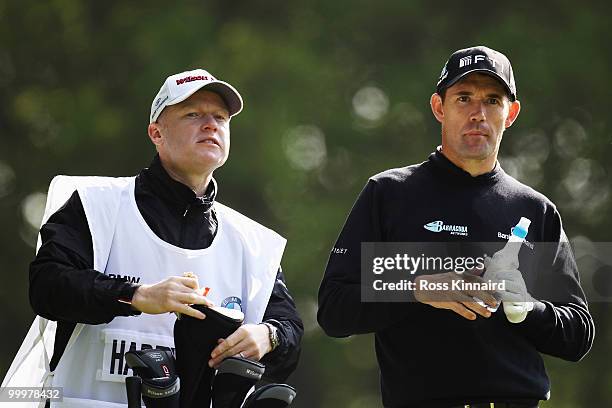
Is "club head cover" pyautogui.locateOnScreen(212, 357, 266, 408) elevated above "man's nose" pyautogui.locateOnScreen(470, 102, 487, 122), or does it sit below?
below

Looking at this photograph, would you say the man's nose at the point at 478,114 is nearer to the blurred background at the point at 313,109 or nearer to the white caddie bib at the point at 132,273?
the white caddie bib at the point at 132,273

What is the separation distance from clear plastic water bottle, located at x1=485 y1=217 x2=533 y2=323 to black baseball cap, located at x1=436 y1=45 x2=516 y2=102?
0.57 m

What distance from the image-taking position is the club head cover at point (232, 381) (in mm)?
4441

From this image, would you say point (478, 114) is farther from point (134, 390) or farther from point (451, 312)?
point (134, 390)

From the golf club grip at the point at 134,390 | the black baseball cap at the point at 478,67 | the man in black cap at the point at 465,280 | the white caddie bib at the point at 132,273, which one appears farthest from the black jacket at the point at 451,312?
the golf club grip at the point at 134,390

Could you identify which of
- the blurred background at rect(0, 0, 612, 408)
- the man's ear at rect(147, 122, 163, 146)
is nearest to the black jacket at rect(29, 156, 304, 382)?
the man's ear at rect(147, 122, 163, 146)

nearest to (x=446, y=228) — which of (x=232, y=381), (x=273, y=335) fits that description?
(x=273, y=335)

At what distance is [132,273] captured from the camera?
15.7 feet

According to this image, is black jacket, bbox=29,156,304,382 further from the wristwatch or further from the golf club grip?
the golf club grip

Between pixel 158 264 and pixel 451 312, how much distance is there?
1.22m

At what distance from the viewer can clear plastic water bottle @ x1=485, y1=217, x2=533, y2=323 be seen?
4.23 m

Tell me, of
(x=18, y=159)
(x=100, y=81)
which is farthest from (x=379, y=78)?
(x=18, y=159)

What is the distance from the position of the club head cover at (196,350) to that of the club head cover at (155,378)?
13 cm

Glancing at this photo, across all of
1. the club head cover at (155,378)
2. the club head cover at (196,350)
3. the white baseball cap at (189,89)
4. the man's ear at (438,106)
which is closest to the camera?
the club head cover at (155,378)
